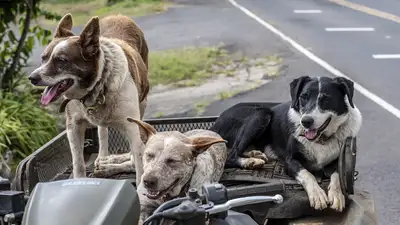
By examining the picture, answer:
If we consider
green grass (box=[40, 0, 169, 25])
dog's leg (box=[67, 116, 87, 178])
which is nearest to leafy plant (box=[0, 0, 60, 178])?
dog's leg (box=[67, 116, 87, 178])

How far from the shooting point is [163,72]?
1091cm

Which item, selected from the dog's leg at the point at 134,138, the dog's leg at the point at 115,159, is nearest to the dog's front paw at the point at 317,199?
the dog's leg at the point at 134,138

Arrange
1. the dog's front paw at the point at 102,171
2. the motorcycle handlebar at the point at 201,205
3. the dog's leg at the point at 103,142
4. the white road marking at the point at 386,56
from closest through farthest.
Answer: the motorcycle handlebar at the point at 201,205 → the dog's front paw at the point at 102,171 → the dog's leg at the point at 103,142 → the white road marking at the point at 386,56

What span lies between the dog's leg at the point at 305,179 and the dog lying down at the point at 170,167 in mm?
527

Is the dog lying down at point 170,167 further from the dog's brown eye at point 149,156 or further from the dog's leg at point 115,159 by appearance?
the dog's leg at point 115,159

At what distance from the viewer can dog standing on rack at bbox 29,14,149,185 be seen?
10.4 feet

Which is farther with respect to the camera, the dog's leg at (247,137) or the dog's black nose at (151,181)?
the dog's leg at (247,137)

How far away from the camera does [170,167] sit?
272cm

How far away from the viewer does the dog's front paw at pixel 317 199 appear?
3125mm

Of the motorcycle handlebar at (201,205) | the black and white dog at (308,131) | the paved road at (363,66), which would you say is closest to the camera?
the motorcycle handlebar at (201,205)

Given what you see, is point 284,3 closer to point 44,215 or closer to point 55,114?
point 55,114

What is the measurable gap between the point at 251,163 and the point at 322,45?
932 centimetres

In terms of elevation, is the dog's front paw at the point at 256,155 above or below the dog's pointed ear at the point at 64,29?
below

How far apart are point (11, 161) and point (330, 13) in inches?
464
